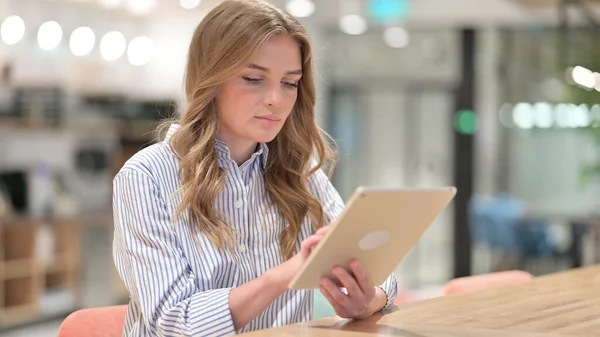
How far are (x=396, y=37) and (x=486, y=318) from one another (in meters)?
9.49

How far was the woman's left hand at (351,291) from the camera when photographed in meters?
1.80

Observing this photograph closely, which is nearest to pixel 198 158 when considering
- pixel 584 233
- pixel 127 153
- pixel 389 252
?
pixel 389 252

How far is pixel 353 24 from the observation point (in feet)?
37.0

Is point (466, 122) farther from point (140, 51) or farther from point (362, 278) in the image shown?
point (362, 278)

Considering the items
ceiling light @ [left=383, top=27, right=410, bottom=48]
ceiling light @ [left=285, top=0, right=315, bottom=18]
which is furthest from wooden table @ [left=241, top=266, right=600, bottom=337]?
ceiling light @ [left=383, top=27, right=410, bottom=48]

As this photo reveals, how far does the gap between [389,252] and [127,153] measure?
773 cm

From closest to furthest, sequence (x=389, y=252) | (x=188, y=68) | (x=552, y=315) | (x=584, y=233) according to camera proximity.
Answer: (x=389, y=252), (x=552, y=315), (x=188, y=68), (x=584, y=233)

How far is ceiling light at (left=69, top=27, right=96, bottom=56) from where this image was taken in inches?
352

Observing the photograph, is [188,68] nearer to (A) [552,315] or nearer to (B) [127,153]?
(A) [552,315]

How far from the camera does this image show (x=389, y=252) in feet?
6.08

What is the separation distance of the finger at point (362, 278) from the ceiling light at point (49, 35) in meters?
7.25

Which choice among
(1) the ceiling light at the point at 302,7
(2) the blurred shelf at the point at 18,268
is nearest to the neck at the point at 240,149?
(2) the blurred shelf at the point at 18,268

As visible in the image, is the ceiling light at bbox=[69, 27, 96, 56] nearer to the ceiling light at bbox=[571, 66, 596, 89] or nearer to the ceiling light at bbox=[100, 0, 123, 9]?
the ceiling light at bbox=[100, 0, 123, 9]

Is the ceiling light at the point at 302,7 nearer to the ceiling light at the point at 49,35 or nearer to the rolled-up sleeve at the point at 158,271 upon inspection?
the ceiling light at the point at 49,35
